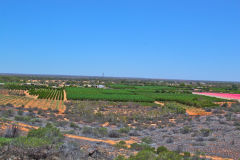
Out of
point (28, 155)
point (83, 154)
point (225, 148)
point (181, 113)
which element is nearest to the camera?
point (28, 155)

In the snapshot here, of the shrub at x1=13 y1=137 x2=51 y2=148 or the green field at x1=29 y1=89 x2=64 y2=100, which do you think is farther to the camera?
the green field at x1=29 y1=89 x2=64 y2=100

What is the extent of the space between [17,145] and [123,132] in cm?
1129

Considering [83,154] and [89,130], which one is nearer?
[83,154]

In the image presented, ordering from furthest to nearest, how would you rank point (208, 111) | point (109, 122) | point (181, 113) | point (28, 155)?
1. point (208, 111)
2. point (181, 113)
3. point (109, 122)
4. point (28, 155)

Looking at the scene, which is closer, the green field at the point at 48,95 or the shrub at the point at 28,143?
the shrub at the point at 28,143

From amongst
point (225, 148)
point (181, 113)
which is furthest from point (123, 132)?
point (181, 113)

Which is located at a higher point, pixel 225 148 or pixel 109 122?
pixel 225 148

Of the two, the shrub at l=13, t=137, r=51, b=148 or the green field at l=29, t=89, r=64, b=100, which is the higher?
the shrub at l=13, t=137, r=51, b=148

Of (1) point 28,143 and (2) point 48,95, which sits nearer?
(1) point 28,143

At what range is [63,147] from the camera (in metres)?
9.94

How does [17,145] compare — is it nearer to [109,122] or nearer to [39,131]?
[39,131]

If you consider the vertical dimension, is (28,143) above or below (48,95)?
above

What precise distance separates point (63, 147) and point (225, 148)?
962 centimetres

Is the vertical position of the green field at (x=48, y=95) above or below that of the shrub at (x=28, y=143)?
below
